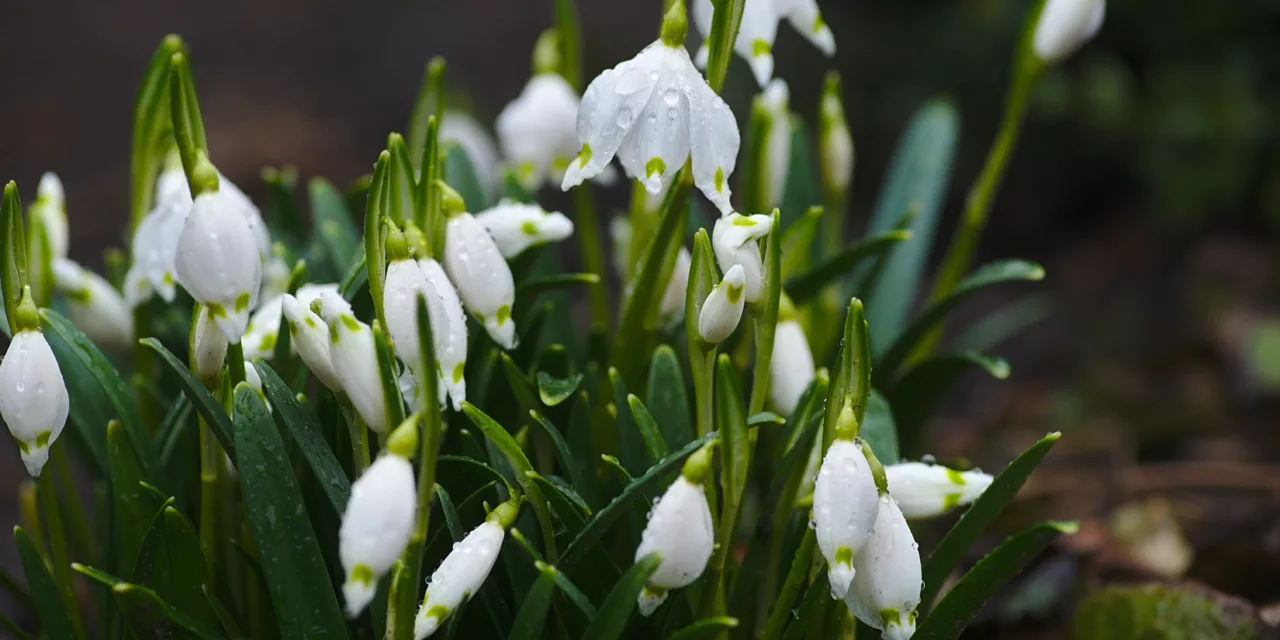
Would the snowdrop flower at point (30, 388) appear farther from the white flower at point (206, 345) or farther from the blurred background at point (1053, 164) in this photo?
the blurred background at point (1053, 164)

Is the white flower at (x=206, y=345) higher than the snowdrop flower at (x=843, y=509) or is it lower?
higher

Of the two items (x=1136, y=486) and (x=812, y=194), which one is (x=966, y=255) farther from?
(x=1136, y=486)

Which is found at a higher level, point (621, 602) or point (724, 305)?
point (724, 305)

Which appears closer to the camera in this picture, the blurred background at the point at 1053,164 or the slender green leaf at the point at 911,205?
the slender green leaf at the point at 911,205

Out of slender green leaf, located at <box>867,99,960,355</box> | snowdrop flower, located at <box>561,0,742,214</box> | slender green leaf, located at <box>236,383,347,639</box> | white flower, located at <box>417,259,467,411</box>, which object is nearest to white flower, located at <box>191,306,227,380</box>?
slender green leaf, located at <box>236,383,347,639</box>

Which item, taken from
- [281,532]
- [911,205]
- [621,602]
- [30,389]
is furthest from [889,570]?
[911,205]

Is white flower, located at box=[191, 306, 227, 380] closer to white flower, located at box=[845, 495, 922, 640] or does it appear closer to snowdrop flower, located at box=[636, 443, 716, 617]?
snowdrop flower, located at box=[636, 443, 716, 617]

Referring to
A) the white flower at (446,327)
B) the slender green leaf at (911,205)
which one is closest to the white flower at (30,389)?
the white flower at (446,327)

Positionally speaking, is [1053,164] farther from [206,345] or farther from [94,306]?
[206,345]
